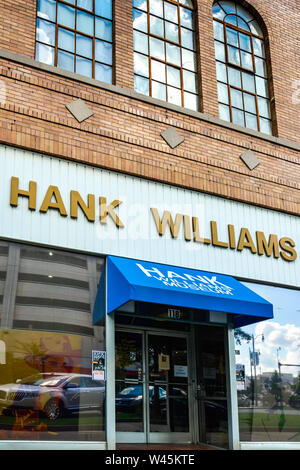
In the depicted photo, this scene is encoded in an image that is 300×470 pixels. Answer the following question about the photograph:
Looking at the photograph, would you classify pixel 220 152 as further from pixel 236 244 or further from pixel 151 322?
pixel 151 322

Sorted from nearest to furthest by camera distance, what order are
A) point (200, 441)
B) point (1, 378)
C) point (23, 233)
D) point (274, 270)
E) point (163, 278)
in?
point (1, 378)
point (23, 233)
point (163, 278)
point (200, 441)
point (274, 270)

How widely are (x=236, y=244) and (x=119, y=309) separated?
9.55ft

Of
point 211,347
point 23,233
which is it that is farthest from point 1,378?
point 211,347

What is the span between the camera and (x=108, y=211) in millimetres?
9641

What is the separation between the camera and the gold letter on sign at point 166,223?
33.3ft

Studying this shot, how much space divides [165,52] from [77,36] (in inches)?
80.5

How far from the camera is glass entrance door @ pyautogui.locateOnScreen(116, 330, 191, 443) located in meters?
9.79

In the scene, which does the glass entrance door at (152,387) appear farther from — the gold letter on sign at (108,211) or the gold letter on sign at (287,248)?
the gold letter on sign at (287,248)

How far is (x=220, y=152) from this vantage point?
1153cm

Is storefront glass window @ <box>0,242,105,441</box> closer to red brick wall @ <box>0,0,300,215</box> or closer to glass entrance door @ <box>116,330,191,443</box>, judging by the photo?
glass entrance door @ <box>116,330,191,443</box>

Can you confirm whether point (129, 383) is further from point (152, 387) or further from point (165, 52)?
point (165, 52)

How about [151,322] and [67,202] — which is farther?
[151,322]

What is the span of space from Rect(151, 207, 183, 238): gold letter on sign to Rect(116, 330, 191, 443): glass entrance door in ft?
6.51

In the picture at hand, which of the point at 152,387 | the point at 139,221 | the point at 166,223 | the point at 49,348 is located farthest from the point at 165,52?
the point at 152,387
